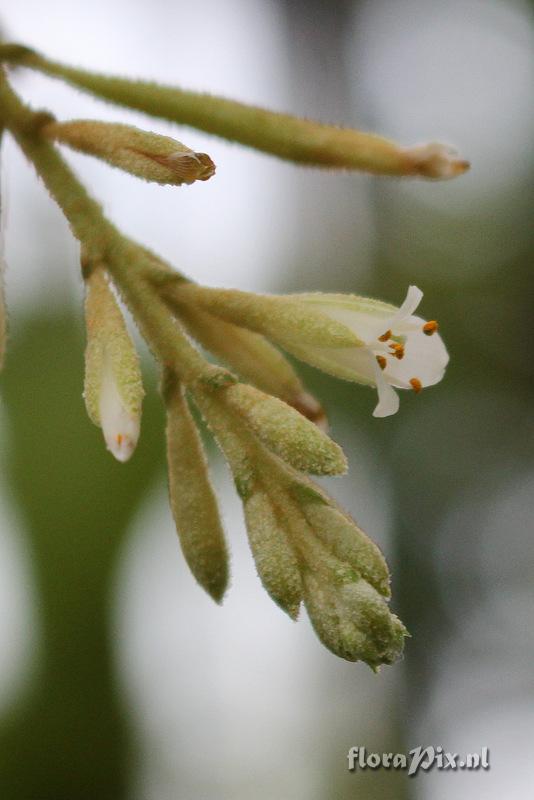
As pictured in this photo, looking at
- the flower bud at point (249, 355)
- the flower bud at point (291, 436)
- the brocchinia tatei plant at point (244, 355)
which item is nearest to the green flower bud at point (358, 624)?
the brocchinia tatei plant at point (244, 355)

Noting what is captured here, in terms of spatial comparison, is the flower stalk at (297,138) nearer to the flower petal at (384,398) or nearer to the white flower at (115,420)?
the flower petal at (384,398)

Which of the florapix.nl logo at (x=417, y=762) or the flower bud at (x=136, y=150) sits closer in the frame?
the flower bud at (x=136, y=150)

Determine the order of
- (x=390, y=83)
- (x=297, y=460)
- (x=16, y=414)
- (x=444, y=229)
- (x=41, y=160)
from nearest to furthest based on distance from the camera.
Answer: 1. (x=297, y=460)
2. (x=41, y=160)
3. (x=16, y=414)
4. (x=444, y=229)
5. (x=390, y=83)

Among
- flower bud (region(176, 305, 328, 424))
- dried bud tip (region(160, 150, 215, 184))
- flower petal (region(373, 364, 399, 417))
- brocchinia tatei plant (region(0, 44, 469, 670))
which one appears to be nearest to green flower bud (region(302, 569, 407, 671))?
brocchinia tatei plant (region(0, 44, 469, 670))

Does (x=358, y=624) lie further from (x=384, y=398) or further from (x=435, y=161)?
(x=435, y=161)

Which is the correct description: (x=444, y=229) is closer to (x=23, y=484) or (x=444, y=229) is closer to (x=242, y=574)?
(x=242, y=574)

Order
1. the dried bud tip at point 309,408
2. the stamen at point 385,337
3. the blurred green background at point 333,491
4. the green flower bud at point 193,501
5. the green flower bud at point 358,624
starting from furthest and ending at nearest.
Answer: the blurred green background at point 333,491 < the dried bud tip at point 309,408 < the stamen at point 385,337 < the green flower bud at point 193,501 < the green flower bud at point 358,624

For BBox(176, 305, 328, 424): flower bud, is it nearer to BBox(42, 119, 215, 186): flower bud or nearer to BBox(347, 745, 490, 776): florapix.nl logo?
BBox(42, 119, 215, 186): flower bud

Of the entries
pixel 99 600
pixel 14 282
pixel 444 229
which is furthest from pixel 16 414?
pixel 444 229
